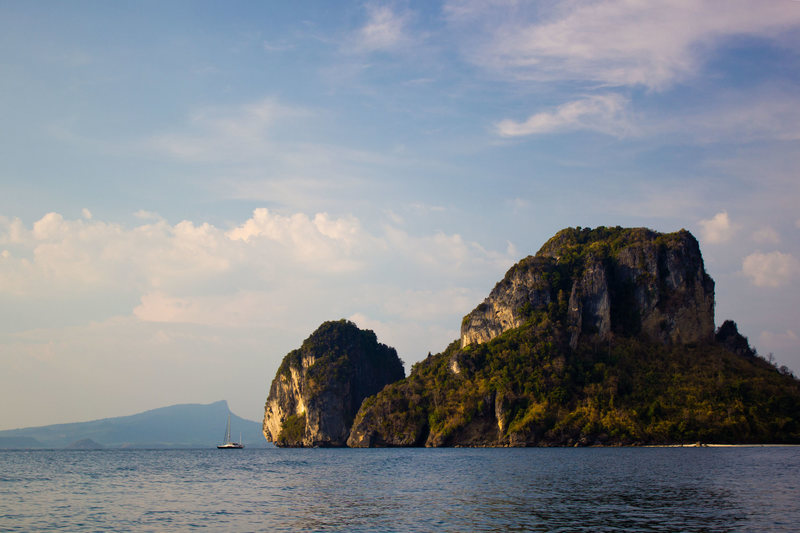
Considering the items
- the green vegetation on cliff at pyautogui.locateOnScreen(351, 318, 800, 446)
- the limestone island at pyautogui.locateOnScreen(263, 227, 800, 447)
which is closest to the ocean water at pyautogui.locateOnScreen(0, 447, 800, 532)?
the green vegetation on cliff at pyautogui.locateOnScreen(351, 318, 800, 446)

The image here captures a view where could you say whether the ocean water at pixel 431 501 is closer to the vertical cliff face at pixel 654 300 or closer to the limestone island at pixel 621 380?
the limestone island at pixel 621 380

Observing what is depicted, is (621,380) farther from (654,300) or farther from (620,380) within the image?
(654,300)

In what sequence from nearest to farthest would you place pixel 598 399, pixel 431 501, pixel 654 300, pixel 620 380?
1. pixel 431 501
2. pixel 598 399
3. pixel 620 380
4. pixel 654 300

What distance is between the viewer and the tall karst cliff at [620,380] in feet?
492

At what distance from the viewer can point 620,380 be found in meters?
171

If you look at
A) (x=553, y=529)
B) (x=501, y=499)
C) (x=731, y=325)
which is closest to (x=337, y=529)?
(x=553, y=529)

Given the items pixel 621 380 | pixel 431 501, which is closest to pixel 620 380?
pixel 621 380

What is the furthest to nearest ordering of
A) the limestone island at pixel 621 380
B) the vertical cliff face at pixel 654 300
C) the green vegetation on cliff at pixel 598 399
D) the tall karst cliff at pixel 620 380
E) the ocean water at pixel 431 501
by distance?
the vertical cliff face at pixel 654 300 → the tall karst cliff at pixel 620 380 → the limestone island at pixel 621 380 → the green vegetation on cliff at pixel 598 399 → the ocean water at pixel 431 501

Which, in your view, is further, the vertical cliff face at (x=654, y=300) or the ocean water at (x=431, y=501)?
the vertical cliff face at (x=654, y=300)

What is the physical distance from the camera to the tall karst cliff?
150000mm

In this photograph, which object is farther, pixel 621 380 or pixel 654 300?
pixel 654 300

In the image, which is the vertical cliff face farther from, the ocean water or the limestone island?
the ocean water

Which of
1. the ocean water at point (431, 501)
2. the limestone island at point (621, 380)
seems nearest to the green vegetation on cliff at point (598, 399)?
the limestone island at point (621, 380)

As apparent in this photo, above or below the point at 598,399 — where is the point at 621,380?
above
